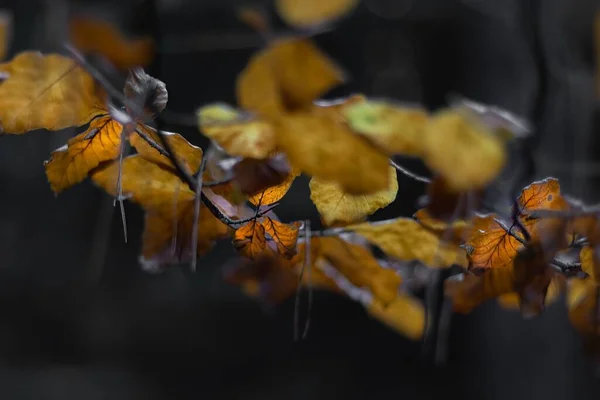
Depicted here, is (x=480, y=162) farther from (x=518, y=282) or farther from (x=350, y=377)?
(x=350, y=377)

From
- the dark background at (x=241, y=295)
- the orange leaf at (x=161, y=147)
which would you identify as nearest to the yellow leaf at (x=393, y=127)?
the orange leaf at (x=161, y=147)

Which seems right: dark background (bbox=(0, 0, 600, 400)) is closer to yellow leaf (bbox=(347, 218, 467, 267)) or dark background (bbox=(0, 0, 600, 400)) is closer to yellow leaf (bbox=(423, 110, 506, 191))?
yellow leaf (bbox=(347, 218, 467, 267))

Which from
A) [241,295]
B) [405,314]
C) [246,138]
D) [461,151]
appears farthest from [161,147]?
[241,295]

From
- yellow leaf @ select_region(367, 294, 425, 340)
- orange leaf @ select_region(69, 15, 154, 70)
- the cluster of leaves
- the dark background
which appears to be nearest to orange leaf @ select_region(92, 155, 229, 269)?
the cluster of leaves

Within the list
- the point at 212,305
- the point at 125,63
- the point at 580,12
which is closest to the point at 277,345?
the point at 212,305

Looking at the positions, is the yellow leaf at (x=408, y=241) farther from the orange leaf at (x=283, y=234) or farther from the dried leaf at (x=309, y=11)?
the dried leaf at (x=309, y=11)

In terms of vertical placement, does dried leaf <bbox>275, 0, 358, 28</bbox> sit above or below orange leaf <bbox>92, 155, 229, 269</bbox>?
above
